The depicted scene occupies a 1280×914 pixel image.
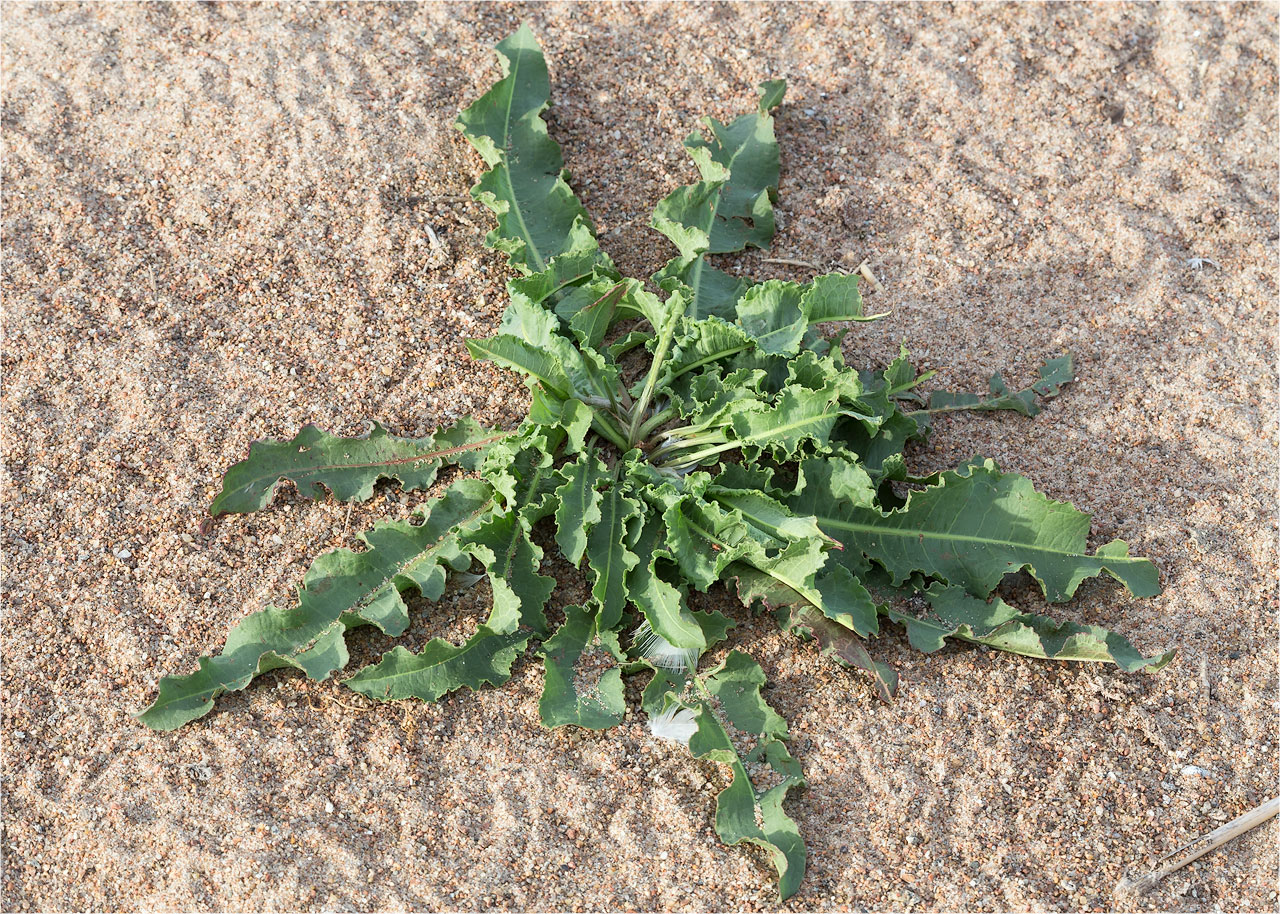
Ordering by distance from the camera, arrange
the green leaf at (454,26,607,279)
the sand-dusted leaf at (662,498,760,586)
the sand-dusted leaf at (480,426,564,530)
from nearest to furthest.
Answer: the sand-dusted leaf at (662,498,760,586)
the sand-dusted leaf at (480,426,564,530)
the green leaf at (454,26,607,279)

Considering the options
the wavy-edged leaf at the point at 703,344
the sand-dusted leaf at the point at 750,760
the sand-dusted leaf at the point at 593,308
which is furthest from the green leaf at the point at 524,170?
the sand-dusted leaf at the point at 750,760

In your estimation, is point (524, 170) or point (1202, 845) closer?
point (1202, 845)

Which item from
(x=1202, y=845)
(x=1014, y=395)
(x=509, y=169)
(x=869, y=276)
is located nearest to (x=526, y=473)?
(x=509, y=169)

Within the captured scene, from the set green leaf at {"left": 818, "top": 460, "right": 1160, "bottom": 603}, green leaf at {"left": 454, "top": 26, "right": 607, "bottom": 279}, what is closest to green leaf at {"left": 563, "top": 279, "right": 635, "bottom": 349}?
green leaf at {"left": 454, "top": 26, "right": 607, "bottom": 279}

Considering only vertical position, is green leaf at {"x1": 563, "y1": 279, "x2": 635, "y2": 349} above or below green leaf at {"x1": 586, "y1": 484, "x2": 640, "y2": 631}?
above

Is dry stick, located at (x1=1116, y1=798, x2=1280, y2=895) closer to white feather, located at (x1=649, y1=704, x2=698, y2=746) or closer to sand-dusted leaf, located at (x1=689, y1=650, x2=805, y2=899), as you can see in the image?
sand-dusted leaf, located at (x1=689, y1=650, x2=805, y2=899)

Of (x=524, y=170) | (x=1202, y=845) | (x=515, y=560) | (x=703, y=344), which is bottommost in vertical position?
(x=1202, y=845)

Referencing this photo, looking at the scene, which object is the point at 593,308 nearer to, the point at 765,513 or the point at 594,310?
the point at 594,310

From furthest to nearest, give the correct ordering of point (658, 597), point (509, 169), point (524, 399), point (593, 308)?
point (509, 169)
point (524, 399)
point (593, 308)
point (658, 597)
